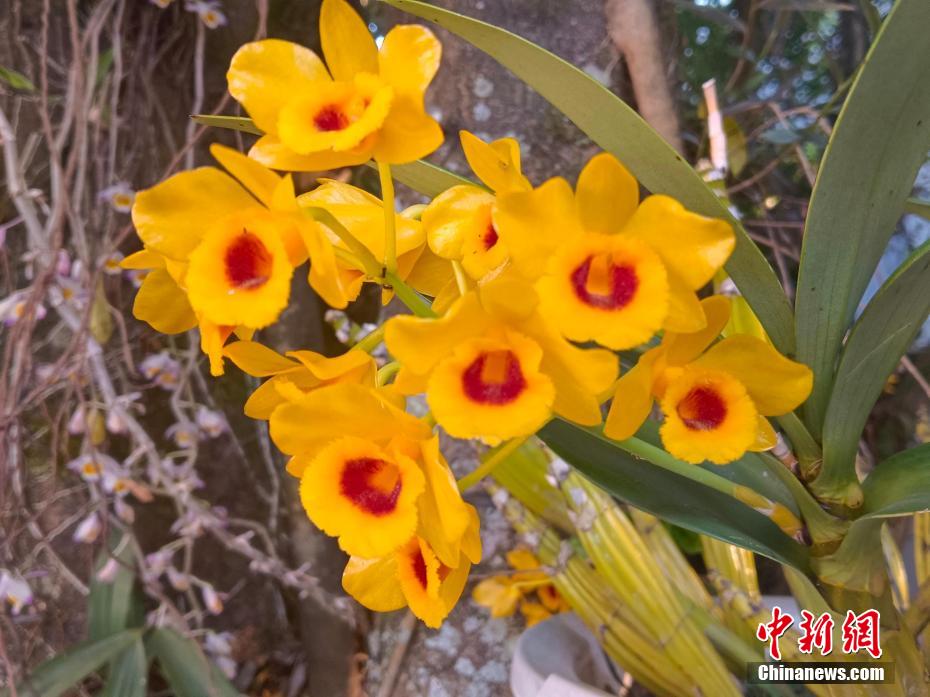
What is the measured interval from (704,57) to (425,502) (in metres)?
1.44

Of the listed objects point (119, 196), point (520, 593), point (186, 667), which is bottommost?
point (186, 667)

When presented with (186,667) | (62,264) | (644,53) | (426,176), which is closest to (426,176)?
(426,176)

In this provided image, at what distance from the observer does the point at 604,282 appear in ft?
0.90

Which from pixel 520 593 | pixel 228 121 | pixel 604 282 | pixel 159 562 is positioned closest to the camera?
pixel 604 282

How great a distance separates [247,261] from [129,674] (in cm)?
80

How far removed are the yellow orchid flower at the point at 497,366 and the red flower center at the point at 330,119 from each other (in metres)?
0.10

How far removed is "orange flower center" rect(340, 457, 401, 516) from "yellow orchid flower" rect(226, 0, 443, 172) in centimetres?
14

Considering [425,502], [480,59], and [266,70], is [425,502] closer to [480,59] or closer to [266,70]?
[266,70]

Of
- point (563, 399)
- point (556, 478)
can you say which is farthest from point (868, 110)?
point (556, 478)

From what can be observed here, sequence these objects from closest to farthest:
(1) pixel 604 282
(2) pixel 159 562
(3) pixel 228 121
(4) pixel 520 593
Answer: (1) pixel 604 282 → (3) pixel 228 121 → (4) pixel 520 593 → (2) pixel 159 562

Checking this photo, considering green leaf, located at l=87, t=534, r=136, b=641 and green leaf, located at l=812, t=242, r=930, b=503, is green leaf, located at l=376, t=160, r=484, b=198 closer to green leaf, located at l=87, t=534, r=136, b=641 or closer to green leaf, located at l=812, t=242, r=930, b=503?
green leaf, located at l=812, t=242, r=930, b=503

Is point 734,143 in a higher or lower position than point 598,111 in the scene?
lower

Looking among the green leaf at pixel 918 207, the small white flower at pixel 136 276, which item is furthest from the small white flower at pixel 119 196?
the green leaf at pixel 918 207

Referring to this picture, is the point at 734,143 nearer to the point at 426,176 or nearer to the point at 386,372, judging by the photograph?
the point at 426,176
